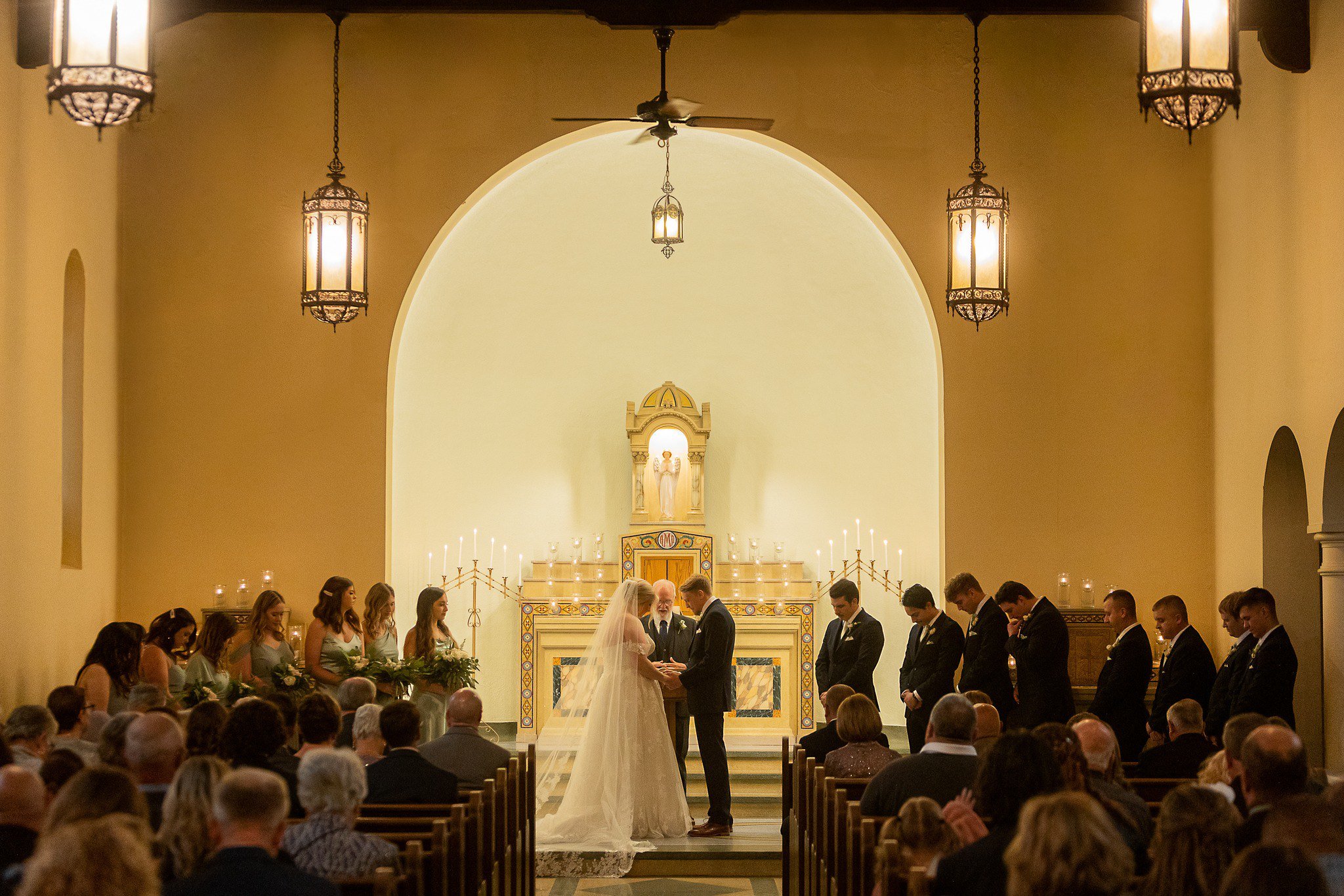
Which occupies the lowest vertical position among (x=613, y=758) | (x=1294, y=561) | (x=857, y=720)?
(x=613, y=758)

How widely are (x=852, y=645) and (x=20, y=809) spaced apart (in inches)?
235

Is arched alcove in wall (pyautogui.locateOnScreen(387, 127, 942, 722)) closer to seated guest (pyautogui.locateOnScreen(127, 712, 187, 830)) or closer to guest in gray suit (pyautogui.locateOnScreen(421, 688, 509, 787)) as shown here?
guest in gray suit (pyautogui.locateOnScreen(421, 688, 509, 787))

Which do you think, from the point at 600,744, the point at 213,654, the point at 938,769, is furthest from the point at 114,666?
the point at 938,769

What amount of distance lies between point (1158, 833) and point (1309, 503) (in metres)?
5.55

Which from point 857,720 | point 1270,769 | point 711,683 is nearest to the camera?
point 1270,769

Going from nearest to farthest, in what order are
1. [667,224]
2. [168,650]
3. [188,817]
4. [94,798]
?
[94,798]
[188,817]
[168,650]
[667,224]

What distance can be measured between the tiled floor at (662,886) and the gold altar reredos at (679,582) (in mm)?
2837

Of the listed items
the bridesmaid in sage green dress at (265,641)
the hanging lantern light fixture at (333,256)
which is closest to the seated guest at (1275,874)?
the bridesmaid in sage green dress at (265,641)

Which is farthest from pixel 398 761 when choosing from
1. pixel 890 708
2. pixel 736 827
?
pixel 890 708

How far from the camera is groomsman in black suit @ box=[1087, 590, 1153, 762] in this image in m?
7.89

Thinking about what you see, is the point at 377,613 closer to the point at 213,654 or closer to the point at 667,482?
the point at 213,654

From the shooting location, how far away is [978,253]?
8.62 m

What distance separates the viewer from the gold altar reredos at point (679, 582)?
11.6m

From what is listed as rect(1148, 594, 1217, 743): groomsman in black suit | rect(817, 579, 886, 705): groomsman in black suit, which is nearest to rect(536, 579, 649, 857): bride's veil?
rect(817, 579, 886, 705): groomsman in black suit
